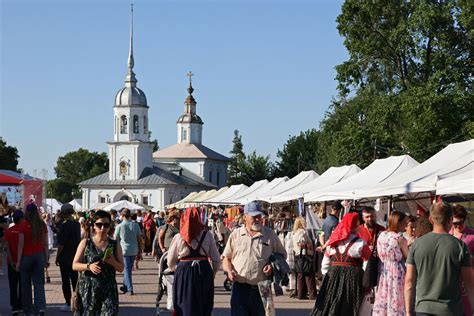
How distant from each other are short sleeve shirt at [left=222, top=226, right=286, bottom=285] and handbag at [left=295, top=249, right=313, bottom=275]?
8.20 metres

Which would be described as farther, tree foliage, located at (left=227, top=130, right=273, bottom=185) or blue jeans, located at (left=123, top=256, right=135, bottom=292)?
tree foliage, located at (left=227, top=130, right=273, bottom=185)

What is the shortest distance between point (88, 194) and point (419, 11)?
8463cm

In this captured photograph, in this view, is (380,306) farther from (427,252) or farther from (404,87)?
(404,87)

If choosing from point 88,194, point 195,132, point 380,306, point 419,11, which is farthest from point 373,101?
point 195,132

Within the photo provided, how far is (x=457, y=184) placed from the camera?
47.6ft

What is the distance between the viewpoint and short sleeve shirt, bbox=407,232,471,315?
27.3 feet

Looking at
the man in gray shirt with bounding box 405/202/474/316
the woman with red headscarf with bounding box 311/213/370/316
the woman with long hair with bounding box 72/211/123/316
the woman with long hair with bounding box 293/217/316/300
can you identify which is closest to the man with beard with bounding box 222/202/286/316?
the woman with red headscarf with bounding box 311/213/370/316

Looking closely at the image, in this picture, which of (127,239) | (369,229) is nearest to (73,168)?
(127,239)

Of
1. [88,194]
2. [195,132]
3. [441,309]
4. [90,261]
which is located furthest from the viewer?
[195,132]

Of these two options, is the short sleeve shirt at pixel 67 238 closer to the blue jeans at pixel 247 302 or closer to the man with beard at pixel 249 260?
the man with beard at pixel 249 260

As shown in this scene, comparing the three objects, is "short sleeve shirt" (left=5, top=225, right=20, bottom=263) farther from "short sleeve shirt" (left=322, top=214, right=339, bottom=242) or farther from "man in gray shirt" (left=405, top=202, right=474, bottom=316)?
"man in gray shirt" (left=405, top=202, right=474, bottom=316)

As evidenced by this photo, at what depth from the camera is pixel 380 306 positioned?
11.6m

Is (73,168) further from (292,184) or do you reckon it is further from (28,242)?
(28,242)

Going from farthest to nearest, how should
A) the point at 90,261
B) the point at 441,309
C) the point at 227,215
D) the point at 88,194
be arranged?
the point at 88,194 < the point at 227,215 < the point at 90,261 < the point at 441,309
